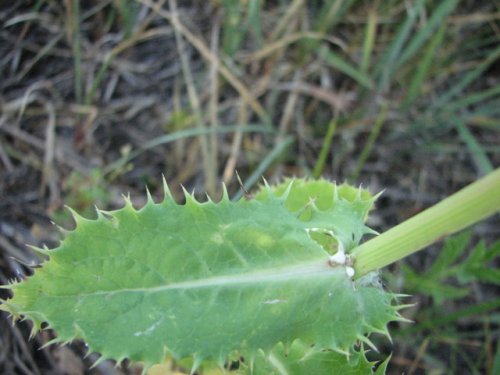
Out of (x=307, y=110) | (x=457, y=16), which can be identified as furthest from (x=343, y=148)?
(x=457, y=16)

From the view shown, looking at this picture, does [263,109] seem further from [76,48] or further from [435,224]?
[435,224]

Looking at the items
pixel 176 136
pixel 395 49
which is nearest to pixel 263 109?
pixel 176 136

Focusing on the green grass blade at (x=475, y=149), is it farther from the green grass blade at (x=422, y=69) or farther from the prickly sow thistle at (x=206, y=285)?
the prickly sow thistle at (x=206, y=285)

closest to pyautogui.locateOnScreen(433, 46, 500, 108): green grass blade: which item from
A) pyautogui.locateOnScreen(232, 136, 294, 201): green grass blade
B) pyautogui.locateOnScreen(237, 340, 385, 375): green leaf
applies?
pyautogui.locateOnScreen(232, 136, 294, 201): green grass blade

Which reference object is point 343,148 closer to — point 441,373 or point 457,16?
point 457,16

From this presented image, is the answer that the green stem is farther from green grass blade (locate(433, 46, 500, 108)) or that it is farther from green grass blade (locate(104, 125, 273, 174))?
green grass blade (locate(433, 46, 500, 108))

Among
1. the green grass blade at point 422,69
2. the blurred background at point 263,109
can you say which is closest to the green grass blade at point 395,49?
the blurred background at point 263,109
